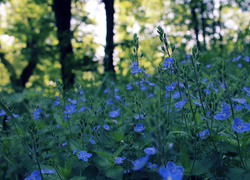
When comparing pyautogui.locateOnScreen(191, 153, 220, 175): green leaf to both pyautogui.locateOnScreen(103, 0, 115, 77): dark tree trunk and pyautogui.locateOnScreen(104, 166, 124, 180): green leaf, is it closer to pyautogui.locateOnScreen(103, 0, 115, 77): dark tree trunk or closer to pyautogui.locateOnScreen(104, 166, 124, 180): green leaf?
pyautogui.locateOnScreen(104, 166, 124, 180): green leaf

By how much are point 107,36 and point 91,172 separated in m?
3.65

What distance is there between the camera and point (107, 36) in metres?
4.80

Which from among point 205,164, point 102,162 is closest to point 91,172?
point 102,162

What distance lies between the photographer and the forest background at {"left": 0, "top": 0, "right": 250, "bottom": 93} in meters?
4.92

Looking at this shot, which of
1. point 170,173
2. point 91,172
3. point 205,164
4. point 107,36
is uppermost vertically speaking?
point 107,36

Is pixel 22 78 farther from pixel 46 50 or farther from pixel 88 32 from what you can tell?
pixel 88 32

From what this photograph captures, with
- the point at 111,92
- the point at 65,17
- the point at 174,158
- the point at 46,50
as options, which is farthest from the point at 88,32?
the point at 174,158

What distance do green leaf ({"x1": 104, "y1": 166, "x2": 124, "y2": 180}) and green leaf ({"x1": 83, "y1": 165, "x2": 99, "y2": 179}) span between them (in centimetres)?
10

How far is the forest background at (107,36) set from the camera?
16.1 feet

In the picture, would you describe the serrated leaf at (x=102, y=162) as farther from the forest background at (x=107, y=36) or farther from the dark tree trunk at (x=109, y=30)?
the dark tree trunk at (x=109, y=30)

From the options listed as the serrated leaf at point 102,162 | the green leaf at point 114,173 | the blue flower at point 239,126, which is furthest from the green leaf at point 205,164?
the serrated leaf at point 102,162

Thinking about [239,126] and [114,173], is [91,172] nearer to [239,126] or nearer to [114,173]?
[114,173]

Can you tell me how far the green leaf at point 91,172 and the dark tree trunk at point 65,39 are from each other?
3947 millimetres

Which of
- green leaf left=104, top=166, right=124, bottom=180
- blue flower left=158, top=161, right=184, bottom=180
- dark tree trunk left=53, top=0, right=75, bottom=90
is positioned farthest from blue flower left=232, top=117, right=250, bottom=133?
dark tree trunk left=53, top=0, right=75, bottom=90
